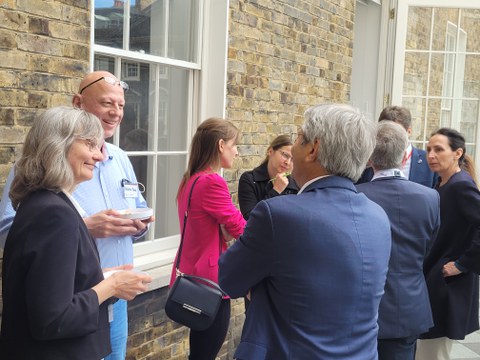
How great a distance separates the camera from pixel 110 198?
290 cm

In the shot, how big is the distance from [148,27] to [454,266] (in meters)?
2.68

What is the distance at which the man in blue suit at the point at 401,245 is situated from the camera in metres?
3.04

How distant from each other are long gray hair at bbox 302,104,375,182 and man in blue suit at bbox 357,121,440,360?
3.04 ft

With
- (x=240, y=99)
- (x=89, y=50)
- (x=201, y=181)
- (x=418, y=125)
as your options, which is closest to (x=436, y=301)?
(x=201, y=181)

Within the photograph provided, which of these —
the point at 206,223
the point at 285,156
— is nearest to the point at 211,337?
the point at 206,223

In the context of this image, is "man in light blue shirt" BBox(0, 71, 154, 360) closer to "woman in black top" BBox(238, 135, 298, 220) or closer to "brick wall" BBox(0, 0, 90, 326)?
"brick wall" BBox(0, 0, 90, 326)

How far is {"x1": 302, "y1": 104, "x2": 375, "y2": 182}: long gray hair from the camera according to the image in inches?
85.2

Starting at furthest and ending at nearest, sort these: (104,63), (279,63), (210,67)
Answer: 1. (279,63)
2. (210,67)
3. (104,63)

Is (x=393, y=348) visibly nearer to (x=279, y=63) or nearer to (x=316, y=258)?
(x=316, y=258)

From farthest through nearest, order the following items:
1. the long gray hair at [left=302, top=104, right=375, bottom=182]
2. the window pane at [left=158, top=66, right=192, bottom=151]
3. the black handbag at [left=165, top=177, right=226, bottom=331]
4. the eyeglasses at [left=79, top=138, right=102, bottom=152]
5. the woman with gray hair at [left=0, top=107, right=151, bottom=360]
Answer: the window pane at [left=158, top=66, right=192, bottom=151]
the black handbag at [left=165, top=177, right=226, bottom=331]
the eyeglasses at [left=79, top=138, right=102, bottom=152]
the long gray hair at [left=302, top=104, right=375, bottom=182]
the woman with gray hair at [left=0, top=107, right=151, bottom=360]

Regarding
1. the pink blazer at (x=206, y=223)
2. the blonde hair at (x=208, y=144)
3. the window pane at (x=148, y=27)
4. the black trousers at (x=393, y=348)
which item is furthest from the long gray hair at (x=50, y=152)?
the window pane at (x=148, y=27)

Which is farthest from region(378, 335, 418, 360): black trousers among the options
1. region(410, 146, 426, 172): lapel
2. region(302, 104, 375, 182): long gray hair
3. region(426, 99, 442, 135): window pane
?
region(426, 99, 442, 135): window pane

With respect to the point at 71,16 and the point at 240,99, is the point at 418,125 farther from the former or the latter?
the point at 71,16

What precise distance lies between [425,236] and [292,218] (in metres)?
1.30
